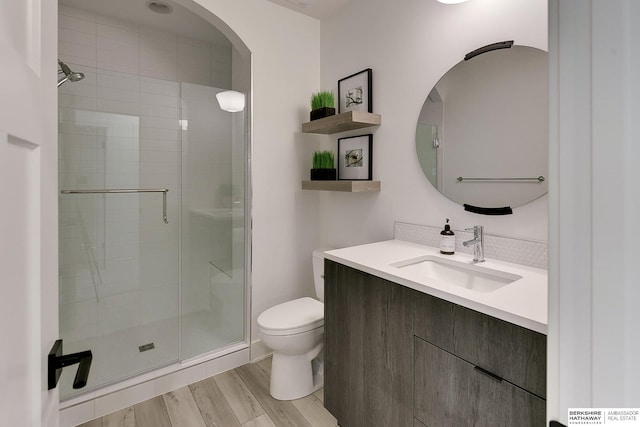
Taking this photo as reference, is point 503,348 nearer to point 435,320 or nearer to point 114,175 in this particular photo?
point 435,320

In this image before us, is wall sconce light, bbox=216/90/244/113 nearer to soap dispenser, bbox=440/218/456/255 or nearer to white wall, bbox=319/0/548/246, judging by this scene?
white wall, bbox=319/0/548/246

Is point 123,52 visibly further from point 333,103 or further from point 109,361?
point 109,361

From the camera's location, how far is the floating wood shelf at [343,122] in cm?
206

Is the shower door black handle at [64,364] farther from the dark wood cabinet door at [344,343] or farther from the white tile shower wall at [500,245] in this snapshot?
the white tile shower wall at [500,245]

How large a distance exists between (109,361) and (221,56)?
270cm

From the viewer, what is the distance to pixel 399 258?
1599mm

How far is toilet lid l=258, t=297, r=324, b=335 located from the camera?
6.15 ft

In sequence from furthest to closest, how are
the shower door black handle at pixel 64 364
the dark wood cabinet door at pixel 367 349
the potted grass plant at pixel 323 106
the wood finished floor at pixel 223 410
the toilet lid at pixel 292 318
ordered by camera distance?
the potted grass plant at pixel 323 106, the toilet lid at pixel 292 318, the wood finished floor at pixel 223 410, the dark wood cabinet door at pixel 367 349, the shower door black handle at pixel 64 364

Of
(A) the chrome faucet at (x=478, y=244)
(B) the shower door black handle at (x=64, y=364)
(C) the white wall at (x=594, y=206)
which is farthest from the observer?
(A) the chrome faucet at (x=478, y=244)

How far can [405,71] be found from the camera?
1.97m

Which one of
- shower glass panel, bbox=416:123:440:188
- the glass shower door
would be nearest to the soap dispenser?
shower glass panel, bbox=416:123:440:188

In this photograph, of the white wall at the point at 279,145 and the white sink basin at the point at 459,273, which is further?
the white wall at the point at 279,145

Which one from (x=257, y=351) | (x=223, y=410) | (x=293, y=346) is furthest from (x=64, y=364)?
(x=257, y=351)

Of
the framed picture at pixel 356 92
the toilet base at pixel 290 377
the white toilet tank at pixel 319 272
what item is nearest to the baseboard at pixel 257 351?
the toilet base at pixel 290 377
